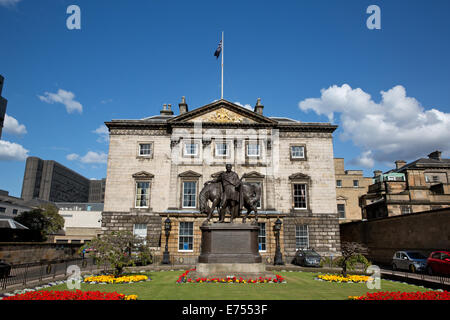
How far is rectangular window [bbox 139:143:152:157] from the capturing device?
3191 cm

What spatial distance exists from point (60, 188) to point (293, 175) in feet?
457

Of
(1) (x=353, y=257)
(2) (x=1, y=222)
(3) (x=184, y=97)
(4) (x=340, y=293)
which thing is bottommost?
(4) (x=340, y=293)

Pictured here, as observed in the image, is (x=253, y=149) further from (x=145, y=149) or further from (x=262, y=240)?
(x=145, y=149)

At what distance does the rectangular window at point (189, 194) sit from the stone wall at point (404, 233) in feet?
62.0

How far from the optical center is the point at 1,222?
89.7ft

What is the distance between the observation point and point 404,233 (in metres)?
26.0

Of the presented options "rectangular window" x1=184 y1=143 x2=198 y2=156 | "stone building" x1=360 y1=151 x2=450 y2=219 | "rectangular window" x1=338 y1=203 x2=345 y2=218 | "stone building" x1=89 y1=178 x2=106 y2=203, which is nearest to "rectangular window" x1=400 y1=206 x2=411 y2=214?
"stone building" x1=360 y1=151 x2=450 y2=219

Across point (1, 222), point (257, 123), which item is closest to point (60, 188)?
point (1, 222)

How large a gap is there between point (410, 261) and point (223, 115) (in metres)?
20.8

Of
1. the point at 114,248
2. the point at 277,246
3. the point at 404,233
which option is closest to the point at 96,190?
the point at 277,246

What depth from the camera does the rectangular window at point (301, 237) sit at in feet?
98.9

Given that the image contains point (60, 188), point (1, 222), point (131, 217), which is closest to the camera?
point (1, 222)
